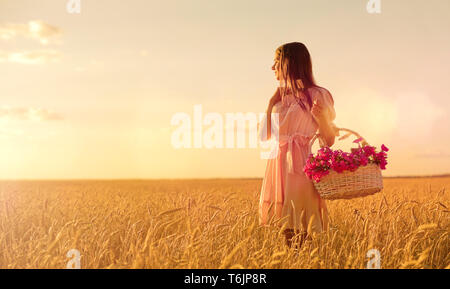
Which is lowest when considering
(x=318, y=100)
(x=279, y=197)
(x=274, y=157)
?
(x=279, y=197)

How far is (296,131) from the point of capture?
4.37 metres

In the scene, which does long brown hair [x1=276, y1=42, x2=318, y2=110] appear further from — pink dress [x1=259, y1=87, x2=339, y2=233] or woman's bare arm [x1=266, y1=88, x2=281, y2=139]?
woman's bare arm [x1=266, y1=88, x2=281, y2=139]

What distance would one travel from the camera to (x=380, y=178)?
4.02 metres

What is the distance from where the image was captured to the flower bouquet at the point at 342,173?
12.7ft

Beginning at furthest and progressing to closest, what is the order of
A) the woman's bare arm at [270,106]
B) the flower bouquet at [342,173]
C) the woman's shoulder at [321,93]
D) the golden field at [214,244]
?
the woman's bare arm at [270,106] < the woman's shoulder at [321,93] < the flower bouquet at [342,173] < the golden field at [214,244]

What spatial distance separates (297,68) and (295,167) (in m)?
0.99

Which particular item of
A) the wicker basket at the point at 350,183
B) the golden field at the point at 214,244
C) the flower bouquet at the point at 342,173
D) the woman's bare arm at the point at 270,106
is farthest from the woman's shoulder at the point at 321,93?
the golden field at the point at 214,244

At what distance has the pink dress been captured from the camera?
13.9ft

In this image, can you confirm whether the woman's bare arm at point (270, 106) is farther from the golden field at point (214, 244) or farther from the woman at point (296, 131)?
the golden field at point (214, 244)

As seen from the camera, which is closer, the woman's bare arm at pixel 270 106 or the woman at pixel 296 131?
the woman at pixel 296 131

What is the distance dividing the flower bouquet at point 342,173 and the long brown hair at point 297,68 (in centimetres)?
63
